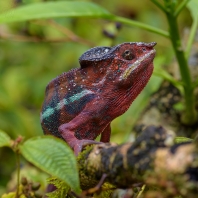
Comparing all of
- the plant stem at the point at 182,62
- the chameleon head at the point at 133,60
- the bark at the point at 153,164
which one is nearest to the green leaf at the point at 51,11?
the plant stem at the point at 182,62

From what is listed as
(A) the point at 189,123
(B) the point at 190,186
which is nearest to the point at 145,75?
(B) the point at 190,186

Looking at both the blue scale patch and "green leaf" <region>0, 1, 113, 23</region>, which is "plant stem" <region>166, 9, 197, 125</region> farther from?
the blue scale patch

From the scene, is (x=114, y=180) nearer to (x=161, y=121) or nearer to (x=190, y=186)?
(x=190, y=186)

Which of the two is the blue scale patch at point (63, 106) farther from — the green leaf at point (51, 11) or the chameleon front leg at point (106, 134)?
the green leaf at point (51, 11)

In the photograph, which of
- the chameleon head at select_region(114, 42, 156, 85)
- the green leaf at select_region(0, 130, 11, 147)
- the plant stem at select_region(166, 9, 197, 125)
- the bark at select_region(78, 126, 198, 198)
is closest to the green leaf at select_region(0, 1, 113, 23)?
the plant stem at select_region(166, 9, 197, 125)

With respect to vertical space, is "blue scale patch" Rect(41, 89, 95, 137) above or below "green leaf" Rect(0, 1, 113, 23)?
below

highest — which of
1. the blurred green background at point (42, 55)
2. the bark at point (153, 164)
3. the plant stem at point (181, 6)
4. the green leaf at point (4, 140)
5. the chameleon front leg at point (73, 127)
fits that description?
the plant stem at point (181, 6)
